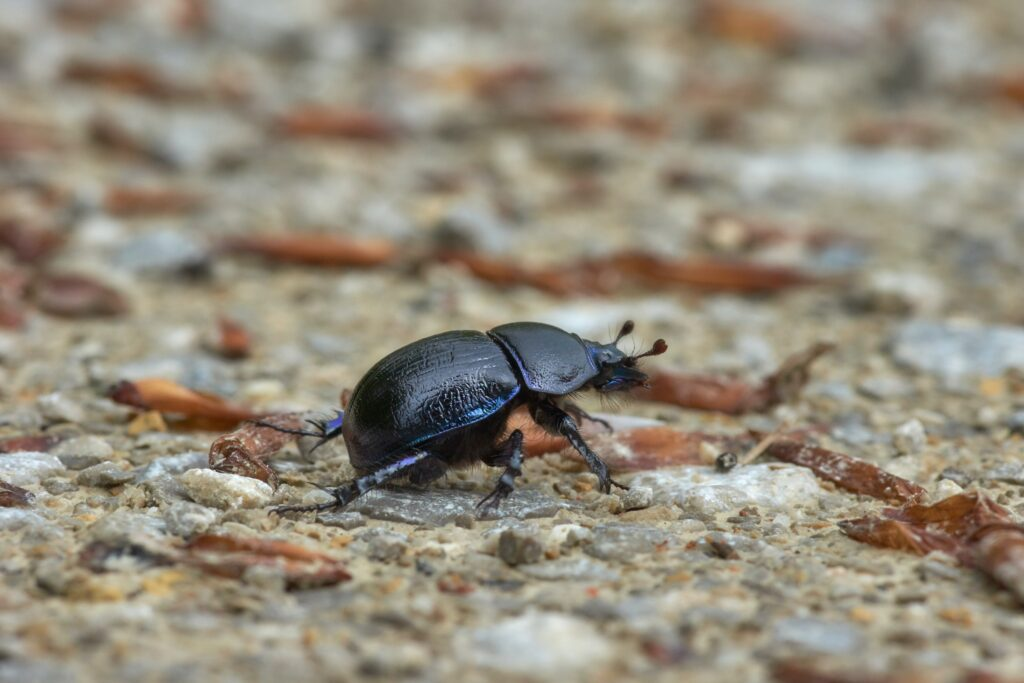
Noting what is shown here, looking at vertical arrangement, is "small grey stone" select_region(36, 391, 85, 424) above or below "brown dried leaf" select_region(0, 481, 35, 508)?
above

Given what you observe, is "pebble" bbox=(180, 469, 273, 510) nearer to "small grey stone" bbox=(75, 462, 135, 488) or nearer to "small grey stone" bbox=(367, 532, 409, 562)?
"small grey stone" bbox=(75, 462, 135, 488)

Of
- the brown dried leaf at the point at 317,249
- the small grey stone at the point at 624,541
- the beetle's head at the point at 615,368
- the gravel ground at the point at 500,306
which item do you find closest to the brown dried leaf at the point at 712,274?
the gravel ground at the point at 500,306

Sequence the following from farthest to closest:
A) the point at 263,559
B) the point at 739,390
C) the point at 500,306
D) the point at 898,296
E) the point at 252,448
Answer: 1. the point at 500,306
2. the point at 898,296
3. the point at 739,390
4. the point at 252,448
5. the point at 263,559

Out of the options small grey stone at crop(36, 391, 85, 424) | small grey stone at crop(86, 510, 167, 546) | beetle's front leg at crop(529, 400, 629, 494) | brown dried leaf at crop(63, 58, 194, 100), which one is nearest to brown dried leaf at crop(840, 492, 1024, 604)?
beetle's front leg at crop(529, 400, 629, 494)

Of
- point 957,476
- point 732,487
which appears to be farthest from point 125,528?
point 957,476

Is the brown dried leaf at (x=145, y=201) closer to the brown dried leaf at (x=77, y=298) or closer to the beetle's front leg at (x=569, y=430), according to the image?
the brown dried leaf at (x=77, y=298)

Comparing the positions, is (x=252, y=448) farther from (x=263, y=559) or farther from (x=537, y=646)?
(x=537, y=646)

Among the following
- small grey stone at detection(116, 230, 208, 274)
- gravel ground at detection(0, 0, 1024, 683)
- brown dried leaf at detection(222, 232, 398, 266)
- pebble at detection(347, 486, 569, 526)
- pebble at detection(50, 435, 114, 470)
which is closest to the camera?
gravel ground at detection(0, 0, 1024, 683)
